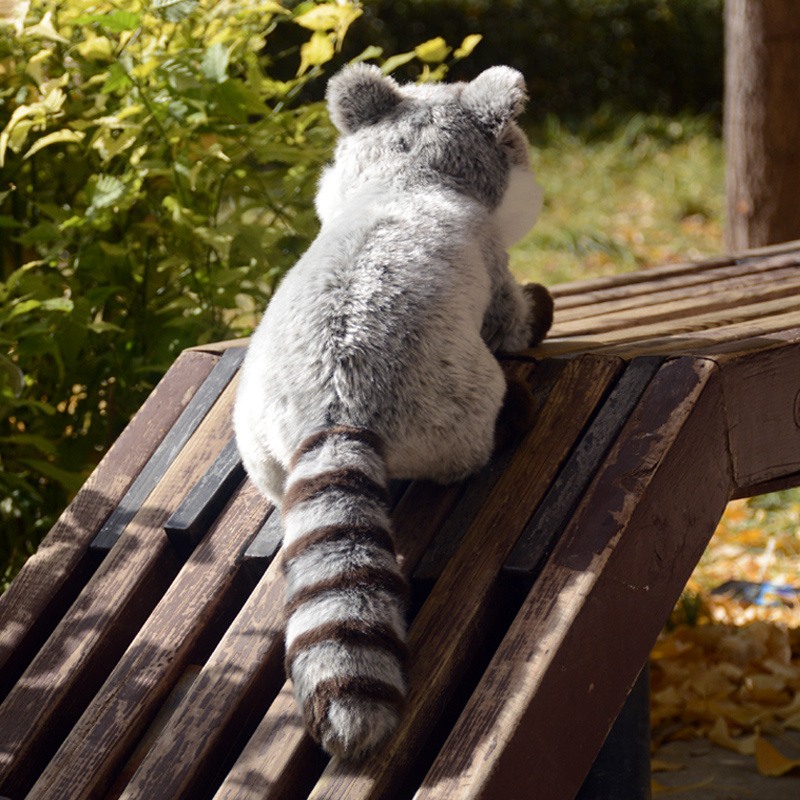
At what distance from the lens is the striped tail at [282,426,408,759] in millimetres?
1391

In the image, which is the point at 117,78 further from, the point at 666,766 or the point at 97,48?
the point at 666,766

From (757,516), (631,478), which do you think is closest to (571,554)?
(631,478)

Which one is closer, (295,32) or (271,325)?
(271,325)

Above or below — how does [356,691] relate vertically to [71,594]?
above

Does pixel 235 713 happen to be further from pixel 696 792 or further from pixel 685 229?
pixel 685 229

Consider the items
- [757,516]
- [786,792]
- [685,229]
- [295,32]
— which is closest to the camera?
[786,792]

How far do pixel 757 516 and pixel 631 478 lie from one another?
3.15 m

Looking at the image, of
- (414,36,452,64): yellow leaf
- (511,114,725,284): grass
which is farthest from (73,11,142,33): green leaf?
(511,114,725,284): grass

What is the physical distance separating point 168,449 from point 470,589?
1007mm

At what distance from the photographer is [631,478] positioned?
1712 mm

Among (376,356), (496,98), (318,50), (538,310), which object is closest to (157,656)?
(376,356)

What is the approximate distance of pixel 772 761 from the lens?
108 inches

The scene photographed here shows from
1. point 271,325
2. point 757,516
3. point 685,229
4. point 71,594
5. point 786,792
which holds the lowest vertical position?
point 685,229

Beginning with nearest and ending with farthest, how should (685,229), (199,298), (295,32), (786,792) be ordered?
(786,792), (199,298), (685,229), (295,32)
